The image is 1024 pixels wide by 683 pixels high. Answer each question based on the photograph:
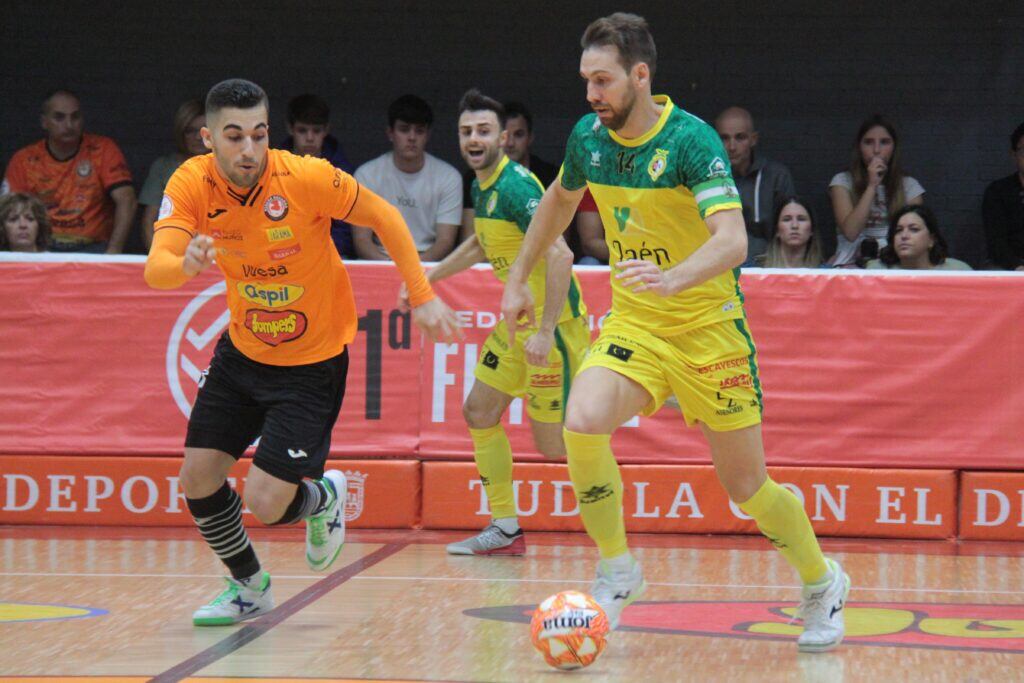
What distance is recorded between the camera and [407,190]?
10.7 meters

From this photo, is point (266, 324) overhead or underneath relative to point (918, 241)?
underneath

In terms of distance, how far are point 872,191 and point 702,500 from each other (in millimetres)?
3125

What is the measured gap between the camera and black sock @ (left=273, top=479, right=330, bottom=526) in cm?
621

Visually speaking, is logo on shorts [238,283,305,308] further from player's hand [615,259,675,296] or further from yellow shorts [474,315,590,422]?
yellow shorts [474,315,590,422]

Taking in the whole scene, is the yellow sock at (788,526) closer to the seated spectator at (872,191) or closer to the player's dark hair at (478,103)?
the player's dark hair at (478,103)

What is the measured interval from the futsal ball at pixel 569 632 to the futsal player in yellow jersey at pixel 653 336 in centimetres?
26

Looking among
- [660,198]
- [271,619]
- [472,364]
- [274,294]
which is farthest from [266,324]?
[472,364]

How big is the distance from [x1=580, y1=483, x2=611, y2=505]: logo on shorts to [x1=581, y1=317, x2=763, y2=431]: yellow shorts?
0.36 metres

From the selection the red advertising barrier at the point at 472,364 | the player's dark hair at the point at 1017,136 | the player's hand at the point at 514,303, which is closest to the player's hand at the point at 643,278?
the player's hand at the point at 514,303

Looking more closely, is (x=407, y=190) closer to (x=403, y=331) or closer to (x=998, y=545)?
(x=403, y=331)

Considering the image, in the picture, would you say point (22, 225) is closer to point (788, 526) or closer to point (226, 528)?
point (226, 528)

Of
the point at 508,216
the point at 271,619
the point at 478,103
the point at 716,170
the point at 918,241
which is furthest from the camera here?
the point at 918,241

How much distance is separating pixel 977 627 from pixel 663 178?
236 cm

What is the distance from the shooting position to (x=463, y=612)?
6.36m
